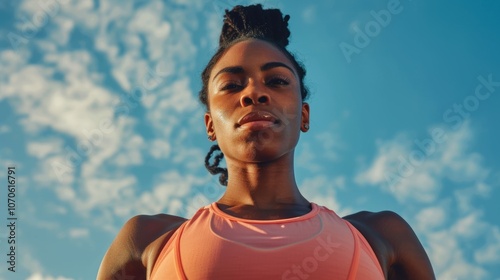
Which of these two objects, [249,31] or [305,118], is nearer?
[305,118]

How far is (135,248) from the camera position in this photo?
3.67m

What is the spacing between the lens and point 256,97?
12.3 ft

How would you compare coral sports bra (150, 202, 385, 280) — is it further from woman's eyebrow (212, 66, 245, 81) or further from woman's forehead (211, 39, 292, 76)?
woman's forehead (211, 39, 292, 76)

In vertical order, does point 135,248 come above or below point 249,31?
below

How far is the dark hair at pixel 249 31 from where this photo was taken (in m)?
4.64

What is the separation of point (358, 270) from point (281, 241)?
47cm

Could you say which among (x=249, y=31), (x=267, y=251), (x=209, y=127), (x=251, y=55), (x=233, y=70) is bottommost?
(x=267, y=251)

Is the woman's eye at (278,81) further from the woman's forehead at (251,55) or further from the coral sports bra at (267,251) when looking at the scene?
the coral sports bra at (267,251)

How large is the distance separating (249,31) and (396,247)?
7.17 feet

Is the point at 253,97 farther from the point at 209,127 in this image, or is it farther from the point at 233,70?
the point at 209,127

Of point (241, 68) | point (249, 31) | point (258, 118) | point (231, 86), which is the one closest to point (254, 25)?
point (249, 31)

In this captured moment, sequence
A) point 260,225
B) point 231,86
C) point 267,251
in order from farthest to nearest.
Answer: point 231,86 → point 260,225 → point 267,251

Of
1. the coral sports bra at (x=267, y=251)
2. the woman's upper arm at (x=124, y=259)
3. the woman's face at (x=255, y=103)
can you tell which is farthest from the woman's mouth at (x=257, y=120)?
the woman's upper arm at (x=124, y=259)

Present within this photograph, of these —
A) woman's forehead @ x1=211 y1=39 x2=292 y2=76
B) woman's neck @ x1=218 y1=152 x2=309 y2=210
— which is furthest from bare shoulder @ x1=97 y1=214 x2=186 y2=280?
woman's forehead @ x1=211 y1=39 x2=292 y2=76
